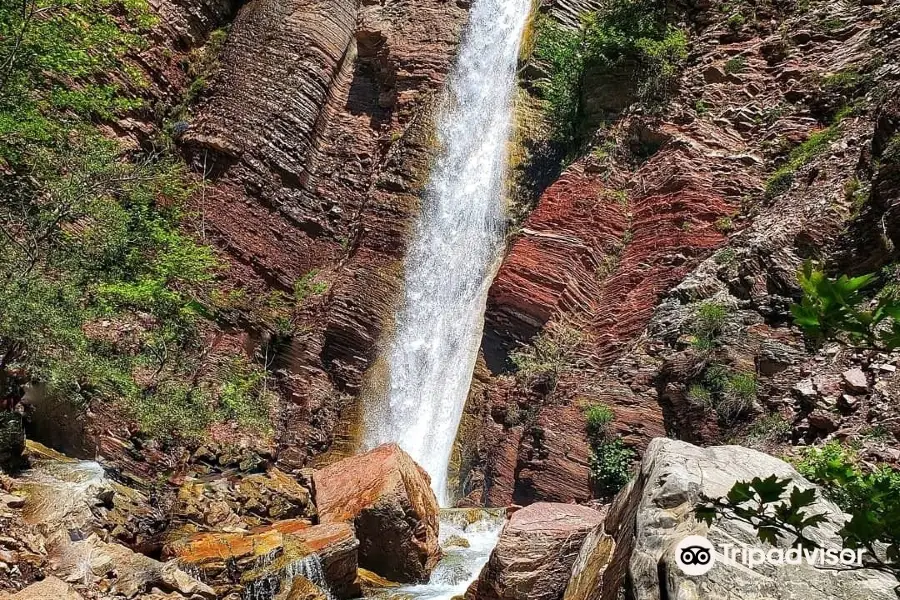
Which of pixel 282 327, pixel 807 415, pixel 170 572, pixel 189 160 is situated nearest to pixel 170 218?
pixel 189 160

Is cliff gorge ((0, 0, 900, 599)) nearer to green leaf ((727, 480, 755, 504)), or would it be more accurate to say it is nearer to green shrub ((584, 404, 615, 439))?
green shrub ((584, 404, 615, 439))

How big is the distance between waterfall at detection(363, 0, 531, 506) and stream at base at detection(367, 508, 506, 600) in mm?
2842

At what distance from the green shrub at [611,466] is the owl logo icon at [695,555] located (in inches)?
322

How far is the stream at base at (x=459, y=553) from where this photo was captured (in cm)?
1119

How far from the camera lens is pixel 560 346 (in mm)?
15945

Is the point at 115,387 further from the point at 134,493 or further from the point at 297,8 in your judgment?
the point at 297,8

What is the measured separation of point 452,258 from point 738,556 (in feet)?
55.8

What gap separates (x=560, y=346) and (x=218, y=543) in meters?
8.49

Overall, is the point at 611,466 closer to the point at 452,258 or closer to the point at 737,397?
the point at 737,397

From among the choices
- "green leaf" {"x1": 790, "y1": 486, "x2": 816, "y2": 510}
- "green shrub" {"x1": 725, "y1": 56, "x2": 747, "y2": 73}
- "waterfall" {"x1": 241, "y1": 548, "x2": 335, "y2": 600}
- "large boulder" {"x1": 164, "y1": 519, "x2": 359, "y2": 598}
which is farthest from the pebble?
"green shrub" {"x1": 725, "y1": 56, "x2": 747, "y2": 73}

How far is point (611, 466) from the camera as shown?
42.0 feet

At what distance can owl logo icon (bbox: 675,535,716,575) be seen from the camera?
4488 mm

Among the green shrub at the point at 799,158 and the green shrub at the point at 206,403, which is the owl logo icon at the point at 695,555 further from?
the green shrub at the point at 206,403

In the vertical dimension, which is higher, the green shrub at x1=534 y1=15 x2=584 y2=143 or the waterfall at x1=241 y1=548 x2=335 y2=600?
the green shrub at x1=534 y1=15 x2=584 y2=143
